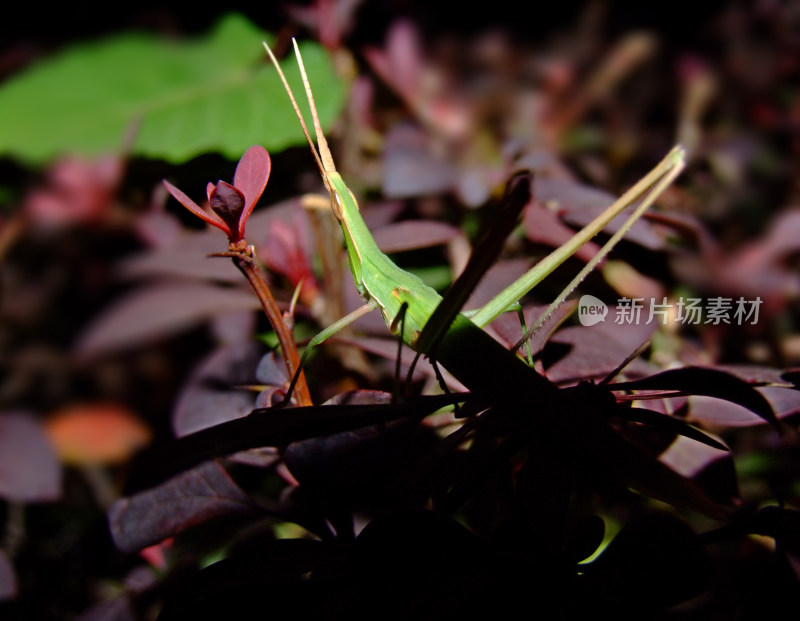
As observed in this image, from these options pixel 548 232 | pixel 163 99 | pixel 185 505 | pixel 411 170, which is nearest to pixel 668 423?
pixel 548 232

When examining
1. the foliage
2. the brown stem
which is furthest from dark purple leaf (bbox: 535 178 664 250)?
the brown stem

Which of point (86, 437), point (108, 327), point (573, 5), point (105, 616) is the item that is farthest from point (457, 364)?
point (573, 5)

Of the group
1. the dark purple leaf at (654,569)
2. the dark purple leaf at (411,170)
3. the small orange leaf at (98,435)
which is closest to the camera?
the dark purple leaf at (654,569)

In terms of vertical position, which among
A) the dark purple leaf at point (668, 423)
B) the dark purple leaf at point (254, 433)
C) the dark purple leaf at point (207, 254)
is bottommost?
the dark purple leaf at point (254, 433)

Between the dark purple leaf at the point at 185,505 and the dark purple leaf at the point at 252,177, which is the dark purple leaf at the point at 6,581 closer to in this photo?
the dark purple leaf at the point at 185,505

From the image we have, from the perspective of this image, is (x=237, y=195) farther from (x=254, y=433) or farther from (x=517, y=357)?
(x=517, y=357)

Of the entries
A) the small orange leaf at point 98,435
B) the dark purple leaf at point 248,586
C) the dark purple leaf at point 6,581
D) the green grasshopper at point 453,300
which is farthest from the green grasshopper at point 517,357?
the small orange leaf at point 98,435
